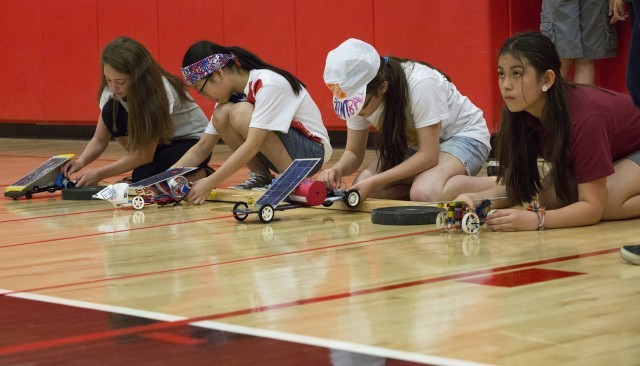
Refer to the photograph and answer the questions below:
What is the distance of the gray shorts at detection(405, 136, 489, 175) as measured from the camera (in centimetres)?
411

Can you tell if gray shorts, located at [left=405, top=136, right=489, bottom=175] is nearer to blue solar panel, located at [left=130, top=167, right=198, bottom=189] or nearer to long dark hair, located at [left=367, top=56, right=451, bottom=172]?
long dark hair, located at [left=367, top=56, right=451, bottom=172]

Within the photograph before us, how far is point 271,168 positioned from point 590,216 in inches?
67.7

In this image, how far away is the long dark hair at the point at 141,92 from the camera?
15.4ft

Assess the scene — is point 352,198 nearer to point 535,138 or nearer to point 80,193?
point 535,138

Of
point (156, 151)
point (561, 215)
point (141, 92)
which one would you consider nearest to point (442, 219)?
point (561, 215)

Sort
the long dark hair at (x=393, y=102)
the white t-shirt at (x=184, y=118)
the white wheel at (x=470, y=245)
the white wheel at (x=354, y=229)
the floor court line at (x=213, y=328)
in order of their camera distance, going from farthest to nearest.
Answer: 1. the white t-shirt at (x=184, y=118)
2. the long dark hair at (x=393, y=102)
3. the white wheel at (x=354, y=229)
4. the white wheel at (x=470, y=245)
5. the floor court line at (x=213, y=328)

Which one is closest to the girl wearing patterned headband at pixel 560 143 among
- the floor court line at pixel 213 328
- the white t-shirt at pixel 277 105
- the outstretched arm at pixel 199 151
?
the white t-shirt at pixel 277 105

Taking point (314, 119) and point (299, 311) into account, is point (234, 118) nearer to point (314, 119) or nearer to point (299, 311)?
point (314, 119)

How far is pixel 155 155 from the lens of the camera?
498cm

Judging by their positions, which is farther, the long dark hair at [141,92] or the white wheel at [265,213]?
the long dark hair at [141,92]

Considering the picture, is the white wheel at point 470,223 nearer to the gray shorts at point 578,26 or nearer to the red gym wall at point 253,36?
the gray shorts at point 578,26

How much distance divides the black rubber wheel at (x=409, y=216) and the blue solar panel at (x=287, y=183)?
37 centimetres

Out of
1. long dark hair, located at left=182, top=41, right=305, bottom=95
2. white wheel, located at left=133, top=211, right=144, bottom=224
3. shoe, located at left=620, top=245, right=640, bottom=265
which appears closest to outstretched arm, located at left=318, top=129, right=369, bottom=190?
long dark hair, located at left=182, top=41, right=305, bottom=95

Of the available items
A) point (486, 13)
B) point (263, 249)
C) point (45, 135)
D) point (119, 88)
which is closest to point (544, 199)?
point (263, 249)
